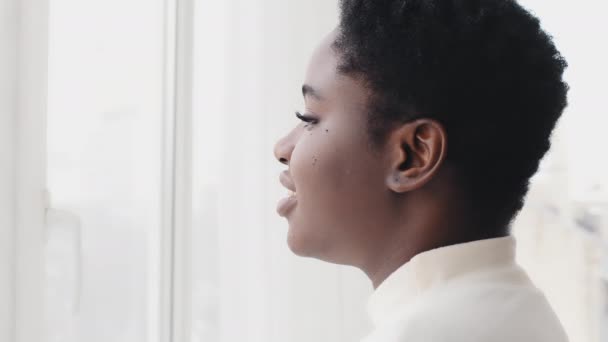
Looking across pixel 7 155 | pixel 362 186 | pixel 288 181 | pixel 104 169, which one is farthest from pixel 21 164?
pixel 362 186

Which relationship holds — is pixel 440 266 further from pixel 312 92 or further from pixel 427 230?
pixel 312 92

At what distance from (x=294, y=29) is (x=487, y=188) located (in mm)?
Answer: 862

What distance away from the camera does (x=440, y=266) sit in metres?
0.72

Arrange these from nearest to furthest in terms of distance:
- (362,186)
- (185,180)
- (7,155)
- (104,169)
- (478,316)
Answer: (478,316) → (362,186) → (7,155) → (104,169) → (185,180)

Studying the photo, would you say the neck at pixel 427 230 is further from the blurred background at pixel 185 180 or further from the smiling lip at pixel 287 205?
the blurred background at pixel 185 180

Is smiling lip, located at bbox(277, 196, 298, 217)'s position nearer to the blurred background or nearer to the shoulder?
the shoulder

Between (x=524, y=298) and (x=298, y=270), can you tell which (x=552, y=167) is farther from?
(x=524, y=298)

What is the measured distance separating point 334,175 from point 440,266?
0.14 meters

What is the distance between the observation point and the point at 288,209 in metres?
0.83

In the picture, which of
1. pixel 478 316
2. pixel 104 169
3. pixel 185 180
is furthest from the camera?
pixel 185 180

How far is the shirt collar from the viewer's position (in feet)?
2.35

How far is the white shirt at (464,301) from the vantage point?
633mm

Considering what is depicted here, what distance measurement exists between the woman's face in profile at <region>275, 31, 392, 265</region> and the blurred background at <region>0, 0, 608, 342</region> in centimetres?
42

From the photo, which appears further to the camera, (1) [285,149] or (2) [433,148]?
(1) [285,149]
